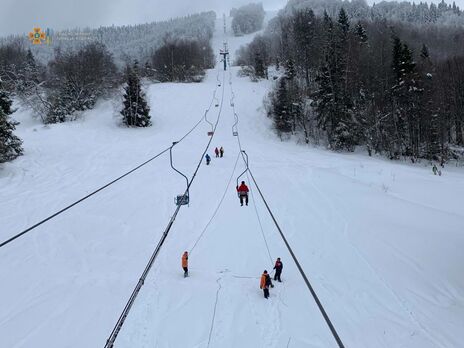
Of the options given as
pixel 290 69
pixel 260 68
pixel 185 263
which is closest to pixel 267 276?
pixel 185 263

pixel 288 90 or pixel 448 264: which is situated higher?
pixel 288 90

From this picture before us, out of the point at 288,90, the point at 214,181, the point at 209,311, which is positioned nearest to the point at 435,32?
the point at 288,90

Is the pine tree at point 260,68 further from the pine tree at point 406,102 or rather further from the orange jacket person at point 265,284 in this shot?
the orange jacket person at point 265,284

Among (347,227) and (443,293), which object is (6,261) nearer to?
(347,227)

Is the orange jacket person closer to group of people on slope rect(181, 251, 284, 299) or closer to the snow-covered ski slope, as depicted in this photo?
group of people on slope rect(181, 251, 284, 299)

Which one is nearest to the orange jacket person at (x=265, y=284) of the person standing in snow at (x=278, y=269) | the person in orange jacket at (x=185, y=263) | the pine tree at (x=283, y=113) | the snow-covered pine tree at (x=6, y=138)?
the person standing in snow at (x=278, y=269)

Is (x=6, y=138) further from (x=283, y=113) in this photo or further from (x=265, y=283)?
(x=283, y=113)
